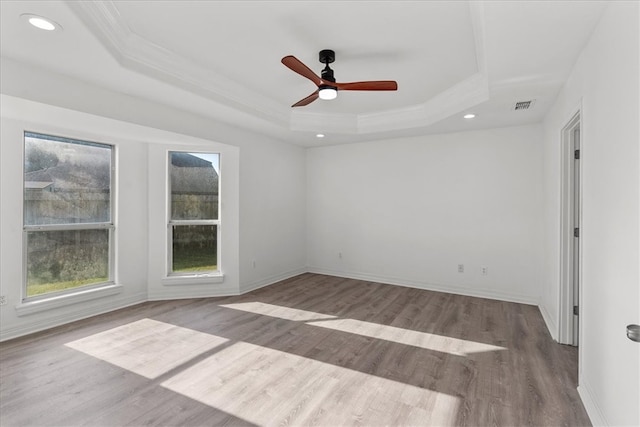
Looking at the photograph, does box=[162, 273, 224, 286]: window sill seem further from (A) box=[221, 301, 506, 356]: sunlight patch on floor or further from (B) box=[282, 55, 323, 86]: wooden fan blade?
(B) box=[282, 55, 323, 86]: wooden fan blade

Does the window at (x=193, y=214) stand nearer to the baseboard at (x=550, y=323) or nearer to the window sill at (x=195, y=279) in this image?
the window sill at (x=195, y=279)

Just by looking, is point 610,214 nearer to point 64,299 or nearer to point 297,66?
point 297,66

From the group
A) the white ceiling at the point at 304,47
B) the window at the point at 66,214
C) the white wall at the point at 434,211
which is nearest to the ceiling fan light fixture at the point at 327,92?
the white ceiling at the point at 304,47

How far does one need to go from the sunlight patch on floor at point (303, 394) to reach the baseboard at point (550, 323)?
1.76 meters

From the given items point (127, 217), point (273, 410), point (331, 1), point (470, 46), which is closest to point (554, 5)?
point (470, 46)

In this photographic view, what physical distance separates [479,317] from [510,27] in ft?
10.3

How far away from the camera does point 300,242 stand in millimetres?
6191

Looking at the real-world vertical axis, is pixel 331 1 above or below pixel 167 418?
above

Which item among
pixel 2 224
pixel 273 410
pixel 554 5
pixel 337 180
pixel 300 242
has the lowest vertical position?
pixel 273 410

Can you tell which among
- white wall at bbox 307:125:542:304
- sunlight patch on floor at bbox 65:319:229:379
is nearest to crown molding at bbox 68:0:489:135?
white wall at bbox 307:125:542:304

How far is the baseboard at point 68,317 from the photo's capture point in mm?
3197

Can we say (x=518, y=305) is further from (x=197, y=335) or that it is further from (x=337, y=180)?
(x=197, y=335)

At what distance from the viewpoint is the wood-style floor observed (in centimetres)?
204

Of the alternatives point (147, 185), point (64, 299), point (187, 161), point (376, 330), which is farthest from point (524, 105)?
point (64, 299)
